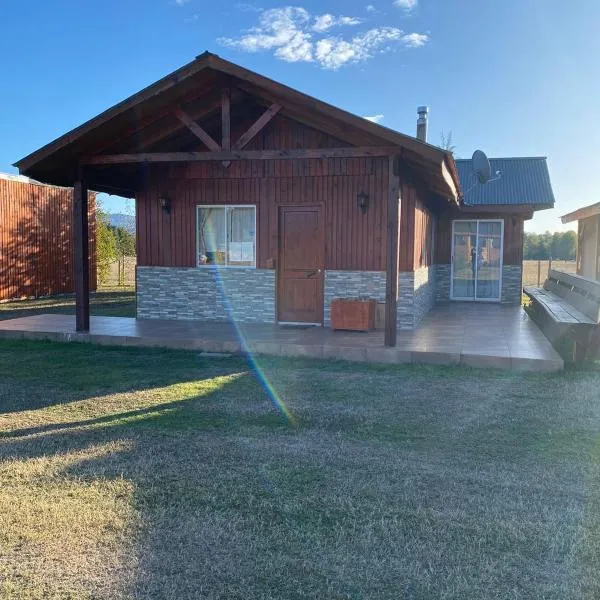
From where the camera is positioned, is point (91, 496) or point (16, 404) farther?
point (16, 404)

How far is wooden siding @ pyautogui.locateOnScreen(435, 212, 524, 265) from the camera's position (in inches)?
606

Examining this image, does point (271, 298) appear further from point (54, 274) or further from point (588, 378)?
point (54, 274)

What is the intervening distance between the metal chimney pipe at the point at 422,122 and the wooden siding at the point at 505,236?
248 centimetres

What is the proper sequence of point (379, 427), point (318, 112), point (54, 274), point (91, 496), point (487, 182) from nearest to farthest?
point (91, 496), point (379, 427), point (318, 112), point (487, 182), point (54, 274)

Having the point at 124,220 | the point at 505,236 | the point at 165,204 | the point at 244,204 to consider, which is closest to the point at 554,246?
the point at 505,236

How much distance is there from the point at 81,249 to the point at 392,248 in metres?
4.84

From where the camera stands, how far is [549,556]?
9.58 feet

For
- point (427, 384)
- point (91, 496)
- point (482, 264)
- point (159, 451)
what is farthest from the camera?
point (482, 264)

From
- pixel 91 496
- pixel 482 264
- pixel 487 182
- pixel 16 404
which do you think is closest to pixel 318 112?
pixel 16 404

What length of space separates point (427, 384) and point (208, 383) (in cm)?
Result: 244

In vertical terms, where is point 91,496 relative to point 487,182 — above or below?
below

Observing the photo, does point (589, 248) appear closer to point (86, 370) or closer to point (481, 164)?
point (481, 164)

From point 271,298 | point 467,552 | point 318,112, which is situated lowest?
point 467,552

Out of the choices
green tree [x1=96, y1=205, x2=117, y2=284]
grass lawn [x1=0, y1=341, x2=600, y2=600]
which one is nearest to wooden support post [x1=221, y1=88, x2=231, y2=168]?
grass lawn [x1=0, y1=341, x2=600, y2=600]
